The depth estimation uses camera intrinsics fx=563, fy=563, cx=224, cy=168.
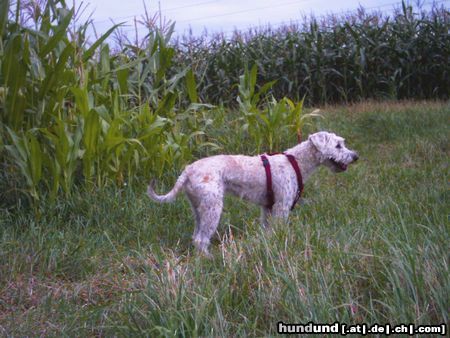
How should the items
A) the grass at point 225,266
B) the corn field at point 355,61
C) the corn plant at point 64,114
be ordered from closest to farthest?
the grass at point 225,266 < the corn plant at point 64,114 < the corn field at point 355,61

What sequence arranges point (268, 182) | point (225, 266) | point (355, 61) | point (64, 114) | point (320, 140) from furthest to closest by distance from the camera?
point (355, 61)
point (64, 114)
point (320, 140)
point (268, 182)
point (225, 266)

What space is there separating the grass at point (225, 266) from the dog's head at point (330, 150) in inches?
17.4

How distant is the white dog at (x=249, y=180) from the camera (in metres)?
4.83

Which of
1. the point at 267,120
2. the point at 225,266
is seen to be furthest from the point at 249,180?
the point at 267,120

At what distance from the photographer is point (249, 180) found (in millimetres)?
5133

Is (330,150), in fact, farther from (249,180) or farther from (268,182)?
(249,180)

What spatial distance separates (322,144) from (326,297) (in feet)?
9.02

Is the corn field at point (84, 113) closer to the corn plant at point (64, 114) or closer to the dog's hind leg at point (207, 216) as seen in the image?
the corn plant at point (64, 114)

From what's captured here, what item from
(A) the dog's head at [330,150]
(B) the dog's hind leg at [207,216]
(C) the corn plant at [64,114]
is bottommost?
(B) the dog's hind leg at [207,216]

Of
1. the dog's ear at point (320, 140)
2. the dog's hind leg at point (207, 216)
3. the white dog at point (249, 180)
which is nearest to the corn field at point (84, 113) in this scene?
the white dog at point (249, 180)

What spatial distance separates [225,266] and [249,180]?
1682 millimetres

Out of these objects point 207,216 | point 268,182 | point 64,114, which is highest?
point 64,114

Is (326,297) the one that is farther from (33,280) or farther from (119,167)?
(119,167)

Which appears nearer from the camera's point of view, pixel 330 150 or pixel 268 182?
pixel 268 182
